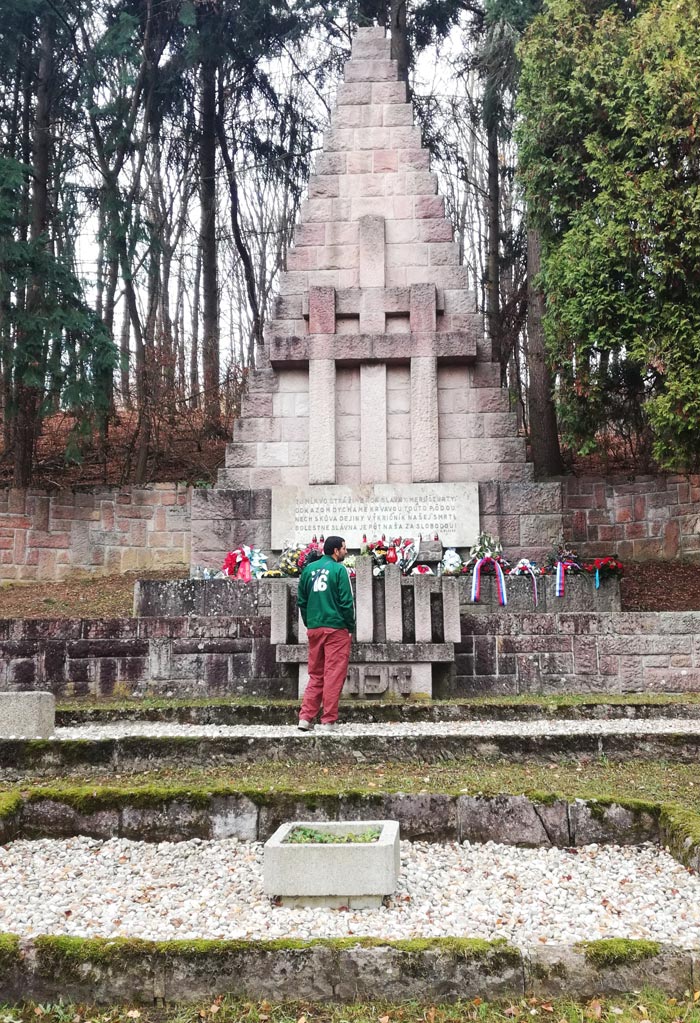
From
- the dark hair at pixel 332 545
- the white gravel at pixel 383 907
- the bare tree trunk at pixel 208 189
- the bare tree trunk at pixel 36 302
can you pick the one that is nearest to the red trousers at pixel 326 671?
the dark hair at pixel 332 545

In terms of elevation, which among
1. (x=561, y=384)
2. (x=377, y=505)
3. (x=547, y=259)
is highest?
(x=547, y=259)

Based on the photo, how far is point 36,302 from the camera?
49.8 ft

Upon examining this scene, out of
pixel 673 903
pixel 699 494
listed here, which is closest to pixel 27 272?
pixel 699 494

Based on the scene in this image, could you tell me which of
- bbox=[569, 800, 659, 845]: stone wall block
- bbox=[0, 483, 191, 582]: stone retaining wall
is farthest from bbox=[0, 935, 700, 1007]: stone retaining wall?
bbox=[0, 483, 191, 582]: stone retaining wall

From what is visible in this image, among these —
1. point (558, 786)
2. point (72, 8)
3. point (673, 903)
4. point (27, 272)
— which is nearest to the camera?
point (673, 903)

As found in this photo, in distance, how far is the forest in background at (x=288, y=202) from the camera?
10891 millimetres

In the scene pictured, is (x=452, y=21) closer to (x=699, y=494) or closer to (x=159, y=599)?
(x=699, y=494)

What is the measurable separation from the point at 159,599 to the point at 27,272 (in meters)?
7.83

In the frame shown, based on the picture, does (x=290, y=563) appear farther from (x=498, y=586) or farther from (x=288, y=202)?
(x=288, y=202)

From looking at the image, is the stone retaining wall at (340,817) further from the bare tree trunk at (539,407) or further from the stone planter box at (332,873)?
the bare tree trunk at (539,407)

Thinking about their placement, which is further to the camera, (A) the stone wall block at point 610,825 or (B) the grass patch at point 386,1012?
(A) the stone wall block at point 610,825

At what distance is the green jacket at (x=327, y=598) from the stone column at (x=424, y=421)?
4182 mm

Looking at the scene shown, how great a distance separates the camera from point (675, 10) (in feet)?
36.0

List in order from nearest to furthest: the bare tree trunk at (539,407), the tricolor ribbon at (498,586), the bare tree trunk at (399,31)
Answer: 1. the tricolor ribbon at (498,586)
2. the bare tree trunk at (539,407)
3. the bare tree trunk at (399,31)
